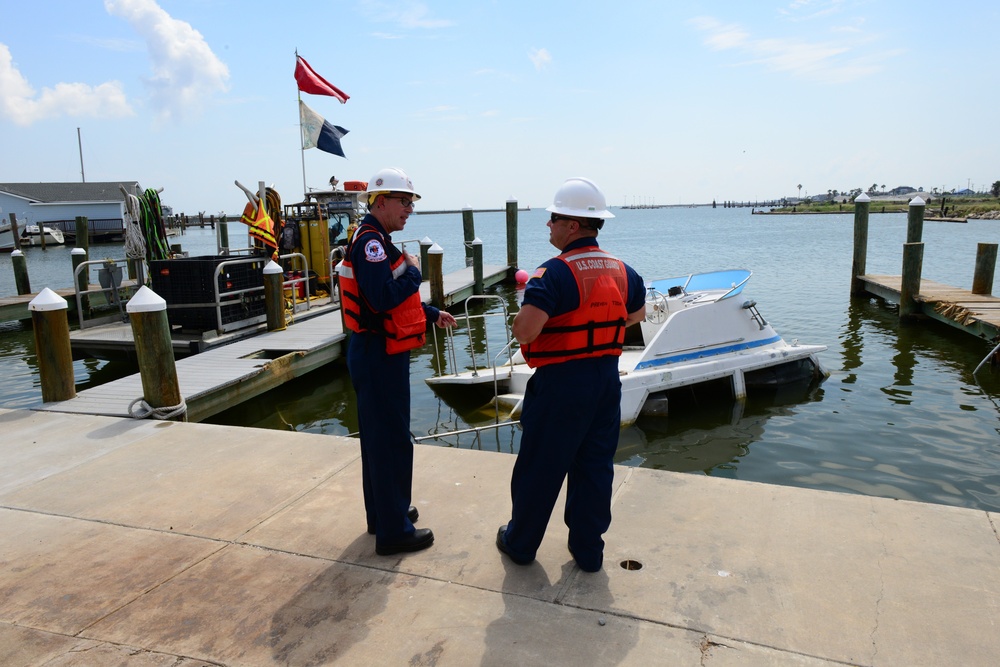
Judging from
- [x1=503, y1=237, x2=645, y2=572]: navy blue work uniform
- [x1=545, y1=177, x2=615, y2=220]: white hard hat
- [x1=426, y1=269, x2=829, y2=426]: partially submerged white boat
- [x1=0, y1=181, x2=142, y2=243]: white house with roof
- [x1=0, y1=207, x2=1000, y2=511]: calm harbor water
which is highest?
[x1=0, y1=181, x2=142, y2=243]: white house with roof

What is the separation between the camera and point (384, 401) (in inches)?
Result: 127

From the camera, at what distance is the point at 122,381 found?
7.49 metres

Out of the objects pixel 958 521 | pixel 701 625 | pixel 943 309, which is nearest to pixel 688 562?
pixel 701 625

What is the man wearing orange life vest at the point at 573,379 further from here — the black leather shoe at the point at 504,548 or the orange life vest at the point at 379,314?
the orange life vest at the point at 379,314

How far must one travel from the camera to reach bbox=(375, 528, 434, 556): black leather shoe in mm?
3314

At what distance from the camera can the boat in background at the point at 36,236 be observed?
51.2 m

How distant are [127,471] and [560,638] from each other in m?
3.33

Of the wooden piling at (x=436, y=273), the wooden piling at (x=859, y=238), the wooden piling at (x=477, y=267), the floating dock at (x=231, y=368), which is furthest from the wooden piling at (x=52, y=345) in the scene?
the wooden piling at (x=859, y=238)

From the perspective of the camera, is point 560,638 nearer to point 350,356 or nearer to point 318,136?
point 350,356

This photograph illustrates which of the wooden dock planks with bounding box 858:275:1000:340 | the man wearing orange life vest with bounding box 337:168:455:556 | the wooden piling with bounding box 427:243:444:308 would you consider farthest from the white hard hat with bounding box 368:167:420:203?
the wooden dock planks with bounding box 858:275:1000:340

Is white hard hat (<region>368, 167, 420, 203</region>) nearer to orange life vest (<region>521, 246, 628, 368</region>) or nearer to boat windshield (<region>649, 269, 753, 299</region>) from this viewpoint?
orange life vest (<region>521, 246, 628, 368</region>)

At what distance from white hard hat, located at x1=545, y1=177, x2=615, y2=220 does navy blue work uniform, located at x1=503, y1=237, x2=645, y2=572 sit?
5.3 inches

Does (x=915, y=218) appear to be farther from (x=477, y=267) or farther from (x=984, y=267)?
(x=477, y=267)

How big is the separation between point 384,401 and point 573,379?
2.96 ft
